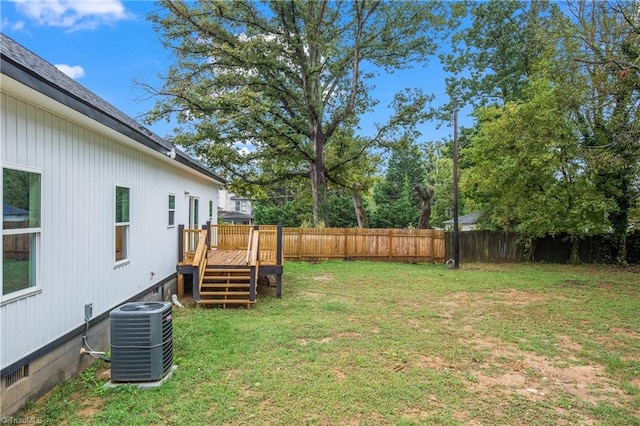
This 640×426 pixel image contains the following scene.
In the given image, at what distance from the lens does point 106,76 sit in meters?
11.6

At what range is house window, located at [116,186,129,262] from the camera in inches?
220

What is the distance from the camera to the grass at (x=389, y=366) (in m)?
3.41

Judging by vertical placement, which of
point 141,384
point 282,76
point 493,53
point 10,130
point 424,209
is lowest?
point 141,384

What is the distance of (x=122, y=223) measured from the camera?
5.73m

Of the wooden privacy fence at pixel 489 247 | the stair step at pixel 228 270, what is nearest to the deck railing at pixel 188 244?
the stair step at pixel 228 270

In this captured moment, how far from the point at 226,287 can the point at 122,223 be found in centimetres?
277

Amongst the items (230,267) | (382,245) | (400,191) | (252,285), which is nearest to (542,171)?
(382,245)

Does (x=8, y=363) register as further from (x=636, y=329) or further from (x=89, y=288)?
(x=636, y=329)

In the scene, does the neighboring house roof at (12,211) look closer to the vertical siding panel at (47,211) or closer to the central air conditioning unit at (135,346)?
the vertical siding panel at (47,211)

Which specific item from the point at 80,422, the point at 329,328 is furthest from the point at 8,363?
the point at 329,328

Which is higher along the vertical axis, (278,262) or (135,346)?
(278,262)

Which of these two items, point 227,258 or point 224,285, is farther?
point 227,258

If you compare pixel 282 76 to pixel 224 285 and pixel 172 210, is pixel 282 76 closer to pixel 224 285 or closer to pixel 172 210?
pixel 172 210

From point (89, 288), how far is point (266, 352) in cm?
240
